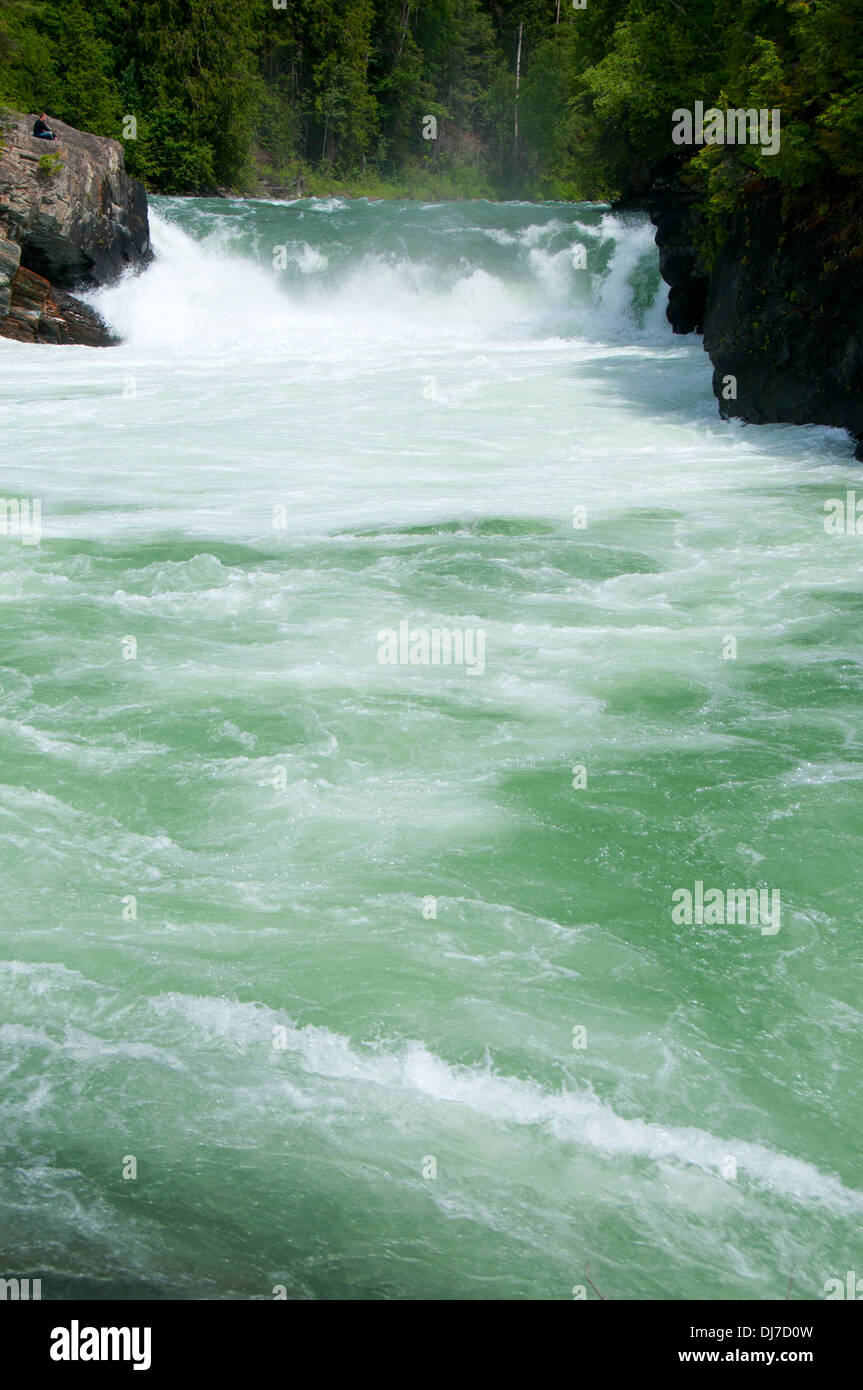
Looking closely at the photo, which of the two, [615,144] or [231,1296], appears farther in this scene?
[615,144]

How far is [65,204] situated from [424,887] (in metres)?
24.1

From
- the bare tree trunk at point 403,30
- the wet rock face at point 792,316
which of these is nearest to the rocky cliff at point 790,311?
the wet rock face at point 792,316

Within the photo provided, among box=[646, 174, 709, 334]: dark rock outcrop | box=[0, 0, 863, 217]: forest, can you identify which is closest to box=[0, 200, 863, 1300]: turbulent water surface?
box=[0, 0, 863, 217]: forest

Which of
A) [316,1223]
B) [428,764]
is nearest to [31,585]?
[428,764]

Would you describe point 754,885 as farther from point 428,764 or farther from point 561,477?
point 561,477

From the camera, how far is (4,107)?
26375 mm

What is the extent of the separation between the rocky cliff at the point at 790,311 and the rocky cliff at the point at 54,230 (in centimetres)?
1399

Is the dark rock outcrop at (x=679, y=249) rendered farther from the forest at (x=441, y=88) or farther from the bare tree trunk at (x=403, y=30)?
the bare tree trunk at (x=403, y=30)

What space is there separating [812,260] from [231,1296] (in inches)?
620

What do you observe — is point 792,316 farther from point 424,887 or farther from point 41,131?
point 41,131

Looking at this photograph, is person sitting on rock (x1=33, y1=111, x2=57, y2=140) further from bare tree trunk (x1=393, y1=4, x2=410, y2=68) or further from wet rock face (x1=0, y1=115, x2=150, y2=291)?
bare tree trunk (x1=393, y1=4, x2=410, y2=68)

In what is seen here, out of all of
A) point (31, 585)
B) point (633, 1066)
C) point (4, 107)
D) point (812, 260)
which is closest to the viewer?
point (633, 1066)

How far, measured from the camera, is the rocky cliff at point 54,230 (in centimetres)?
2505

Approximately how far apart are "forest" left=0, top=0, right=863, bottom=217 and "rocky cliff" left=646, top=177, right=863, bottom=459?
49 centimetres
